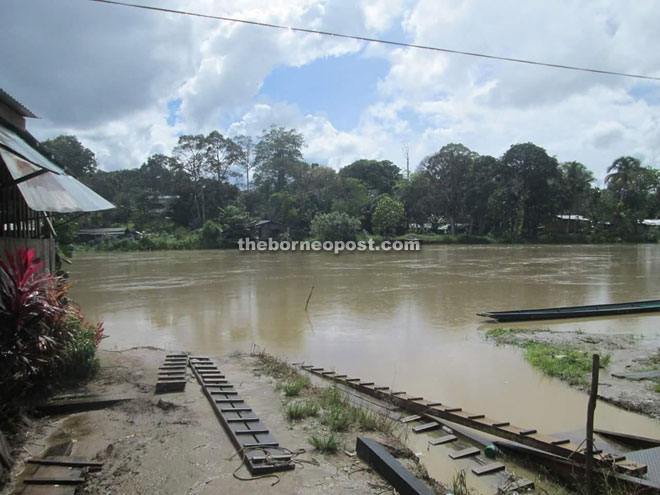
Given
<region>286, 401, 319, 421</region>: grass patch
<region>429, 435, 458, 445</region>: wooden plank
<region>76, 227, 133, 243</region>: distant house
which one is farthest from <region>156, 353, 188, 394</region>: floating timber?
<region>76, 227, 133, 243</region>: distant house

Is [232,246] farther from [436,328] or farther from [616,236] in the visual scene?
[616,236]

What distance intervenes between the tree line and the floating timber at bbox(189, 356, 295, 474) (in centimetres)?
3302

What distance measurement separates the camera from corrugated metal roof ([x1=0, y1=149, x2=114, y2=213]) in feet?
11.4

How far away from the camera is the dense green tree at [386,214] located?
40469mm

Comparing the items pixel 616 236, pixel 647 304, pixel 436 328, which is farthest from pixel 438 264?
pixel 616 236

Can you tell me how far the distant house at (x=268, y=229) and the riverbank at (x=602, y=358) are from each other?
107 ft

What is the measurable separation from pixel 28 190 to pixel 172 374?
7.45 feet

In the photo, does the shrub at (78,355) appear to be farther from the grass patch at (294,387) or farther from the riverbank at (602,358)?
the riverbank at (602,358)

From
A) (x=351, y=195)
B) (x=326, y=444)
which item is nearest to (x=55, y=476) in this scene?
(x=326, y=444)

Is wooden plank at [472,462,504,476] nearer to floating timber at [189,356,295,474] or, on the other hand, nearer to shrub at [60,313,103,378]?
floating timber at [189,356,295,474]

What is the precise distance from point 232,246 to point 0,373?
35953 mm

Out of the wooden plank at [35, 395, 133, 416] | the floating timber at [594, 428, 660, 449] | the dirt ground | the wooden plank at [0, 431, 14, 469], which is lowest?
the floating timber at [594, 428, 660, 449]

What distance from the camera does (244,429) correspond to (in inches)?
135

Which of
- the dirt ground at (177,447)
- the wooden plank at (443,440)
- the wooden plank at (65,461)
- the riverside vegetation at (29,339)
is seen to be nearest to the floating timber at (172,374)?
the dirt ground at (177,447)
